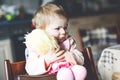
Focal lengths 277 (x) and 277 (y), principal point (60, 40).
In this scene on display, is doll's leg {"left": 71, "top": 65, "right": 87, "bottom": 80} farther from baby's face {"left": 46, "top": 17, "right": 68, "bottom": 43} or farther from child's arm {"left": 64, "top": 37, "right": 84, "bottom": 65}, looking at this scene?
baby's face {"left": 46, "top": 17, "right": 68, "bottom": 43}

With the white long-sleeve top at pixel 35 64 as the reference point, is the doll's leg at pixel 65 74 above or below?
below

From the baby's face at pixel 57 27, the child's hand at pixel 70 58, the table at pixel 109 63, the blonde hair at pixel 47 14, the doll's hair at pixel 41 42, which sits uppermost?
the blonde hair at pixel 47 14

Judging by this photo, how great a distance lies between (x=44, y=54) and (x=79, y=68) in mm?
146

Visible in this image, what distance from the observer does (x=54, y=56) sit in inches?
42.4

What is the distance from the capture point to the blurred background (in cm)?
266

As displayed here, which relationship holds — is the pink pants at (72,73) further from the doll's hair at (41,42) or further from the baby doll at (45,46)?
the doll's hair at (41,42)

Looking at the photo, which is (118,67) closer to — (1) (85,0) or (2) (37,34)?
(2) (37,34)

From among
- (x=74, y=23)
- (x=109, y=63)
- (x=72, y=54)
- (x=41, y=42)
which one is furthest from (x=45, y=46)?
(x=74, y=23)

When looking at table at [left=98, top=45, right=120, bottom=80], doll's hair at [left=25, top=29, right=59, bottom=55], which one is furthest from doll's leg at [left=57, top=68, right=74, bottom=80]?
table at [left=98, top=45, right=120, bottom=80]

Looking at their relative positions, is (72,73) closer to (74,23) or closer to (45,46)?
(45,46)

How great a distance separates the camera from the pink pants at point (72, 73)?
102 centimetres

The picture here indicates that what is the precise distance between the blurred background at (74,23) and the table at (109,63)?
574mm


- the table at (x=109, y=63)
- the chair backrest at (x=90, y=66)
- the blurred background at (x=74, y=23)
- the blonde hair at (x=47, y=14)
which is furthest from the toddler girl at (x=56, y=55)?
the blurred background at (x=74, y=23)

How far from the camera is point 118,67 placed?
1.54 metres
